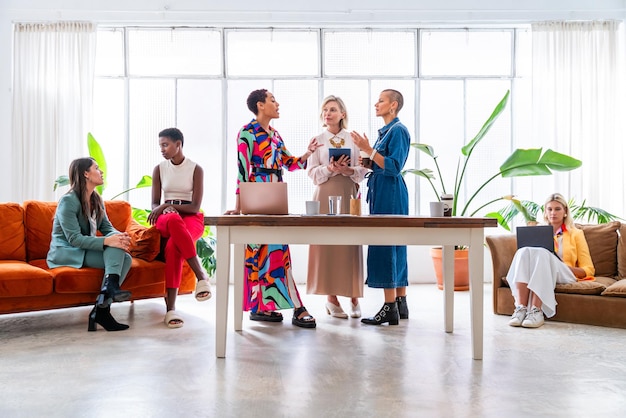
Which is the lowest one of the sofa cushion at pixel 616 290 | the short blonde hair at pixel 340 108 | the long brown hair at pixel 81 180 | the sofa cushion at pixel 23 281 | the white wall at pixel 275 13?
the sofa cushion at pixel 616 290

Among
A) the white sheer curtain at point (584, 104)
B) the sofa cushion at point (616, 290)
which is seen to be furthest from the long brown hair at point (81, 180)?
the white sheer curtain at point (584, 104)

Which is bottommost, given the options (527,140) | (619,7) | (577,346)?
(577,346)

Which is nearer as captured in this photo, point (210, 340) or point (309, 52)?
point (210, 340)

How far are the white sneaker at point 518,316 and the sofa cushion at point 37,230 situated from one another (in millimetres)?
3161

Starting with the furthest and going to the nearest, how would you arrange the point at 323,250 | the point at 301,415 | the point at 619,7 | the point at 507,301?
the point at 619,7, the point at 507,301, the point at 323,250, the point at 301,415

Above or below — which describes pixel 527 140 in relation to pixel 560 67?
below

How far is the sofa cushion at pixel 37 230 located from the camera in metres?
4.27

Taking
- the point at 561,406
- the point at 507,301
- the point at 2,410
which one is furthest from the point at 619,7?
the point at 2,410

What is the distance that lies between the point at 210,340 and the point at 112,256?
852mm

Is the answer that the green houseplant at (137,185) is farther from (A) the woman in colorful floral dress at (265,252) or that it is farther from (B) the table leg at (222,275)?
(B) the table leg at (222,275)

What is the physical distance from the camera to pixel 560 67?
6539mm

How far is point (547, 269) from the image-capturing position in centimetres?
411

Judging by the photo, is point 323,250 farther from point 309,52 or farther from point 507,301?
point 309,52

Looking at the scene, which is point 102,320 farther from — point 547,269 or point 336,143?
point 547,269
